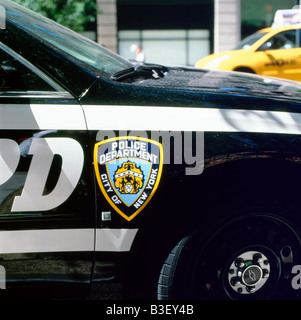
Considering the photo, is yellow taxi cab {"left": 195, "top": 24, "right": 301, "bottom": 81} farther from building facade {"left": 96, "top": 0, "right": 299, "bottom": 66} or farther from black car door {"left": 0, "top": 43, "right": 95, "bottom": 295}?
black car door {"left": 0, "top": 43, "right": 95, "bottom": 295}

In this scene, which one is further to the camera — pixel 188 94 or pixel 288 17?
pixel 288 17

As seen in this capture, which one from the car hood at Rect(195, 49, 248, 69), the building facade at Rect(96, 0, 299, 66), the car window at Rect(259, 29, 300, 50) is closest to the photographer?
the car hood at Rect(195, 49, 248, 69)

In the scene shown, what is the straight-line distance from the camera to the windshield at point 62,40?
2.17 metres

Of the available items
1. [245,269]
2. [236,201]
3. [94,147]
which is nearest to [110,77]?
[94,147]

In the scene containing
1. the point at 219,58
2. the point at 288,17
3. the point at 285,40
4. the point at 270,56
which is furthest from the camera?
the point at 285,40

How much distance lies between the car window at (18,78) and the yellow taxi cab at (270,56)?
928 centimetres

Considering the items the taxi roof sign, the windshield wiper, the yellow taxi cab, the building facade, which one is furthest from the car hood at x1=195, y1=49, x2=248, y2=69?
the windshield wiper

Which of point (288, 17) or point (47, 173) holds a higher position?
point (288, 17)

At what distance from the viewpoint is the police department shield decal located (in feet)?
6.50

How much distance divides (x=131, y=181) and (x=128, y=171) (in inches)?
1.8

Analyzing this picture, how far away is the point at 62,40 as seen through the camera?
2.39 metres

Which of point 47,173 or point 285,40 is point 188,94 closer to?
point 47,173

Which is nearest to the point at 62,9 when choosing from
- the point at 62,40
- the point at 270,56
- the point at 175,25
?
the point at 270,56
